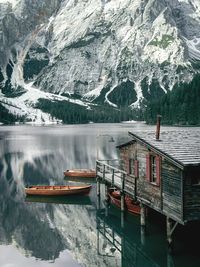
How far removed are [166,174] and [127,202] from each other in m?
14.2

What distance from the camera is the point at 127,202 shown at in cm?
5072

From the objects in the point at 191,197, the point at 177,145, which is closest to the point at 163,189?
the point at 191,197

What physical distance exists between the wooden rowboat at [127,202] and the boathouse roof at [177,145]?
9.30 m

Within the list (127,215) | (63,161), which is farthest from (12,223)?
(63,161)

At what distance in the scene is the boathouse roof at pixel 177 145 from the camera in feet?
116

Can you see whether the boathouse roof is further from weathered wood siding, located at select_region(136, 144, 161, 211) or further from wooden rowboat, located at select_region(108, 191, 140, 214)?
wooden rowboat, located at select_region(108, 191, 140, 214)

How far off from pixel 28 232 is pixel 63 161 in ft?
178

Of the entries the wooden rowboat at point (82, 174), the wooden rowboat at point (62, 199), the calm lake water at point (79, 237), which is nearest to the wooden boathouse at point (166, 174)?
the calm lake water at point (79, 237)

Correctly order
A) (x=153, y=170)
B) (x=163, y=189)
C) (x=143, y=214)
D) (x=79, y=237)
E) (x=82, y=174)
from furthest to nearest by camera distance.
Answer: (x=82, y=174)
(x=79, y=237)
(x=143, y=214)
(x=153, y=170)
(x=163, y=189)

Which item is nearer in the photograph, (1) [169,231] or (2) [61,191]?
(1) [169,231]

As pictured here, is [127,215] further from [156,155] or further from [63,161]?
[63,161]

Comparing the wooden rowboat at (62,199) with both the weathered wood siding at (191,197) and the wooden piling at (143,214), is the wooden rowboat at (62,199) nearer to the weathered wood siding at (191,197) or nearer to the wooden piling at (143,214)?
the wooden piling at (143,214)

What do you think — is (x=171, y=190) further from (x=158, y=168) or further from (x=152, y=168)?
(x=152, y=168)

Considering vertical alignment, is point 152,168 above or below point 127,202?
above
